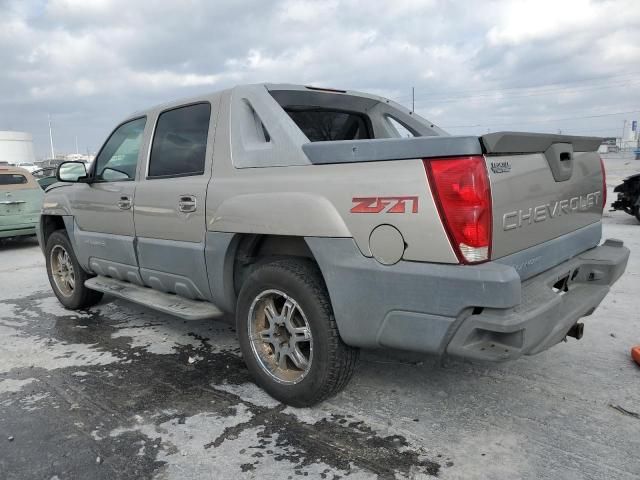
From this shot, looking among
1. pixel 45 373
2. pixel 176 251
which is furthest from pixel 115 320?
pixel 176 251

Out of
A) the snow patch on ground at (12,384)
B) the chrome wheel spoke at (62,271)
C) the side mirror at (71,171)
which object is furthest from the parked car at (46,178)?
the snow patch on ground at (12,384)

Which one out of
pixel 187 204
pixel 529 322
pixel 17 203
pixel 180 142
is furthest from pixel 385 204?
pixel 17 203

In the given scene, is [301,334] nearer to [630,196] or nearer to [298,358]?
[298,358]

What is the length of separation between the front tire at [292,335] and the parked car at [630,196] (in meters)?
9.60

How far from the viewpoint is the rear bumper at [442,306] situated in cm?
221

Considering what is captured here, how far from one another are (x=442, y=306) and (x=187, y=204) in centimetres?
198

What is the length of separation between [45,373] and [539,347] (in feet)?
11.0

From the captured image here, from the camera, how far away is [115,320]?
4969 millimetres

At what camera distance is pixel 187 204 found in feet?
11.4

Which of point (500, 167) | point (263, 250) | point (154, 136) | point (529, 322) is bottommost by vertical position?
point (529, 322)

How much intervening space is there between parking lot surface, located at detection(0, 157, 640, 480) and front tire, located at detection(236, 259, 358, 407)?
0.53 ft

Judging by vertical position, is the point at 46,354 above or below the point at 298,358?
below

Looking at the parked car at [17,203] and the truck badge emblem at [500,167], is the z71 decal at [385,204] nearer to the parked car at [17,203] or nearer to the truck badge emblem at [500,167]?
the truck badge emblem at [500,167]

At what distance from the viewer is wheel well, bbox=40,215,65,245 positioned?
5.48 meters
